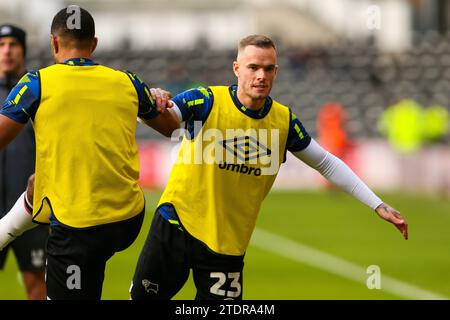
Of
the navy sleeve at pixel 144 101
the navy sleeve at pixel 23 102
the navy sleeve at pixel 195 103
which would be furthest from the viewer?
the navy sleeve at pixel 195 103

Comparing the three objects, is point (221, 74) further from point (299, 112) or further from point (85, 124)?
point (85, 124)

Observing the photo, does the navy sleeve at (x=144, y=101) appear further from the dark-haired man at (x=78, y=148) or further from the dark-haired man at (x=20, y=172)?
the dark-haired man at (x=20, y=172)

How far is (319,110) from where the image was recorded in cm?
3841

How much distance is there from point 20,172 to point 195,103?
2.67m

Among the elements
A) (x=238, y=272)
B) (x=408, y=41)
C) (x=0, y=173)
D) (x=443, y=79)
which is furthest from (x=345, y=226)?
(x=408, y=41)

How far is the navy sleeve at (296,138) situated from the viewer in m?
7.73

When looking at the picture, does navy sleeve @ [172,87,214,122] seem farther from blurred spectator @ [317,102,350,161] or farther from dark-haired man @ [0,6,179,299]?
blurred spectator @ [317,102,350,161]

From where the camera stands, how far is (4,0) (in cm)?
5544

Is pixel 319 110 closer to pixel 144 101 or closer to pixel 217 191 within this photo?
pixel 217 191

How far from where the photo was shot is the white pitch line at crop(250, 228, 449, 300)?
13417mm

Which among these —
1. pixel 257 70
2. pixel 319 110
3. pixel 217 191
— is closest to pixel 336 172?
pixel 217 191

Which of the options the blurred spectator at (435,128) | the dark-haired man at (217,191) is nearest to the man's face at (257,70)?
the dark-haired man at (217,191)
